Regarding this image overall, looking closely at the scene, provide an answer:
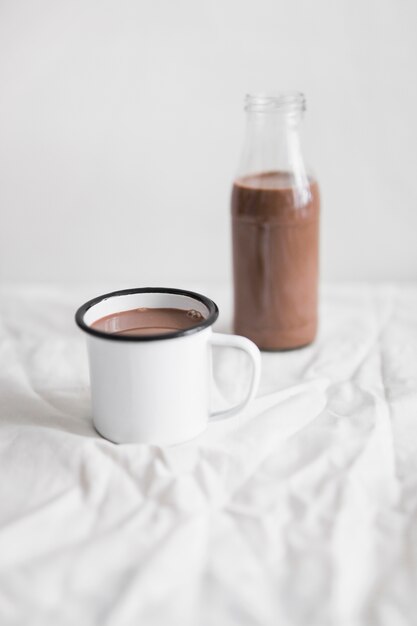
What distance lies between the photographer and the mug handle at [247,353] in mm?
754

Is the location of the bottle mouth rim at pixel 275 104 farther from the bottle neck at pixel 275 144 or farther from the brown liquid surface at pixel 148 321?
the brown liquid surface at pixel 148 321

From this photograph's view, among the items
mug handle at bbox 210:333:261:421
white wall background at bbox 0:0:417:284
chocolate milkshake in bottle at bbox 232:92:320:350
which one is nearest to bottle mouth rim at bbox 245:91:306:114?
chocolate milkshake in bottle at bbox 232:92:320:350

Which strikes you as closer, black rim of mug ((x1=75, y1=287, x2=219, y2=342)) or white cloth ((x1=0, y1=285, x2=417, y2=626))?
white cloth ((x1=0, y1=285, x2=417, y2=626))

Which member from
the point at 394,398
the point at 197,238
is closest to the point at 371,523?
the point at 394,398

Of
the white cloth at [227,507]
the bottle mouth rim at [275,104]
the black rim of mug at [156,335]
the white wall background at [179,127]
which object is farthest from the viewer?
the white wall background at [179,127]

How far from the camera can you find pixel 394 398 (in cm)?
85

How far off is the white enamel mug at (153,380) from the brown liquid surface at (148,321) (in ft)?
0.04

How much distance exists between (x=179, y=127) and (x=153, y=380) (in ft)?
1.84

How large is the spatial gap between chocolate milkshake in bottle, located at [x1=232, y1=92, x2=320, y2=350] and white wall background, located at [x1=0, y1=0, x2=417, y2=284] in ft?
0.68

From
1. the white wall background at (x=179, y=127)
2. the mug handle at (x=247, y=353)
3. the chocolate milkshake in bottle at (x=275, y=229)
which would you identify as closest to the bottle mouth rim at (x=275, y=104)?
the chocolate milkshake in bottle at (x=275, y=229)

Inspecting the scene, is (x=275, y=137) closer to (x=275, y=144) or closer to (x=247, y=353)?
(x=275, y=144)

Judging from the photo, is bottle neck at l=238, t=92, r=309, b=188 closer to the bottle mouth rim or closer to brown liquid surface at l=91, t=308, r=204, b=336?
the bottle mouth rim

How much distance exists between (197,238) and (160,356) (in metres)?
0.54

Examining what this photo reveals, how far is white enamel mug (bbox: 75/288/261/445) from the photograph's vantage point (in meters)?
0.71
